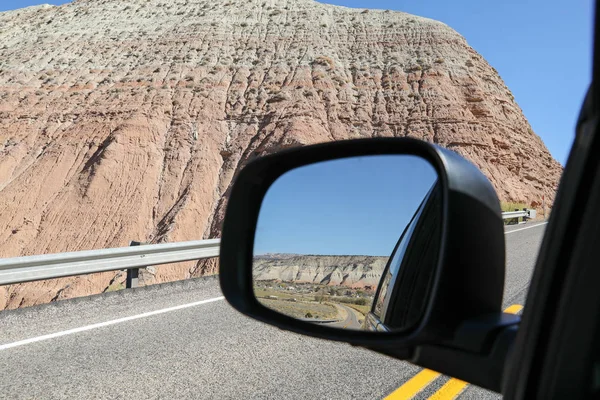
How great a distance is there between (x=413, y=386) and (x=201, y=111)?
33314 millimetres

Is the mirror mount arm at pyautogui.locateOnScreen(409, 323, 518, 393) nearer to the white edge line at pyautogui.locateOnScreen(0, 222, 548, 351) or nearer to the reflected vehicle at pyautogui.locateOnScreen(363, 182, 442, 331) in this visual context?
the reflected vehicle at pyautogui.locateOnScreen(363, 182, 442, 331)

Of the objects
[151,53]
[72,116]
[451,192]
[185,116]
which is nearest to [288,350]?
[451,192]

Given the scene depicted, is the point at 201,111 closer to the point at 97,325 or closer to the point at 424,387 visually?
the point at 97,325

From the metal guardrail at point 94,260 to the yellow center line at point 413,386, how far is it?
532 centimetres

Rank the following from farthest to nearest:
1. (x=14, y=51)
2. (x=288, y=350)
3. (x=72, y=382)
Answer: (x=14, y=51) < (x=288, y=350) < (x=72, y=382)

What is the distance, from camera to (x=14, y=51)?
47156mm

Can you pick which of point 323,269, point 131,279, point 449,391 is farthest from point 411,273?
point 131,279

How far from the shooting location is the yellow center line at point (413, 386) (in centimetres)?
393

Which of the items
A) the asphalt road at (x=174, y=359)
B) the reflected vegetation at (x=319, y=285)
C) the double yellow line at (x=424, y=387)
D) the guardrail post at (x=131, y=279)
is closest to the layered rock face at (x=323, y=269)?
the reflected vegetation at (x=319, y=285)

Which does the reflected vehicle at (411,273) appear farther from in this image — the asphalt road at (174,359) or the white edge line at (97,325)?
the white edge line at (97,325)

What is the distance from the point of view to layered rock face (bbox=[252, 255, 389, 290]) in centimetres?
225

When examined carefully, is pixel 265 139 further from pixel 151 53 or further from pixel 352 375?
pixel 352 375

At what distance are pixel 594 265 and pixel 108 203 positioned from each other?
1217 inches

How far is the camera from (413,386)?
13.6 feet
